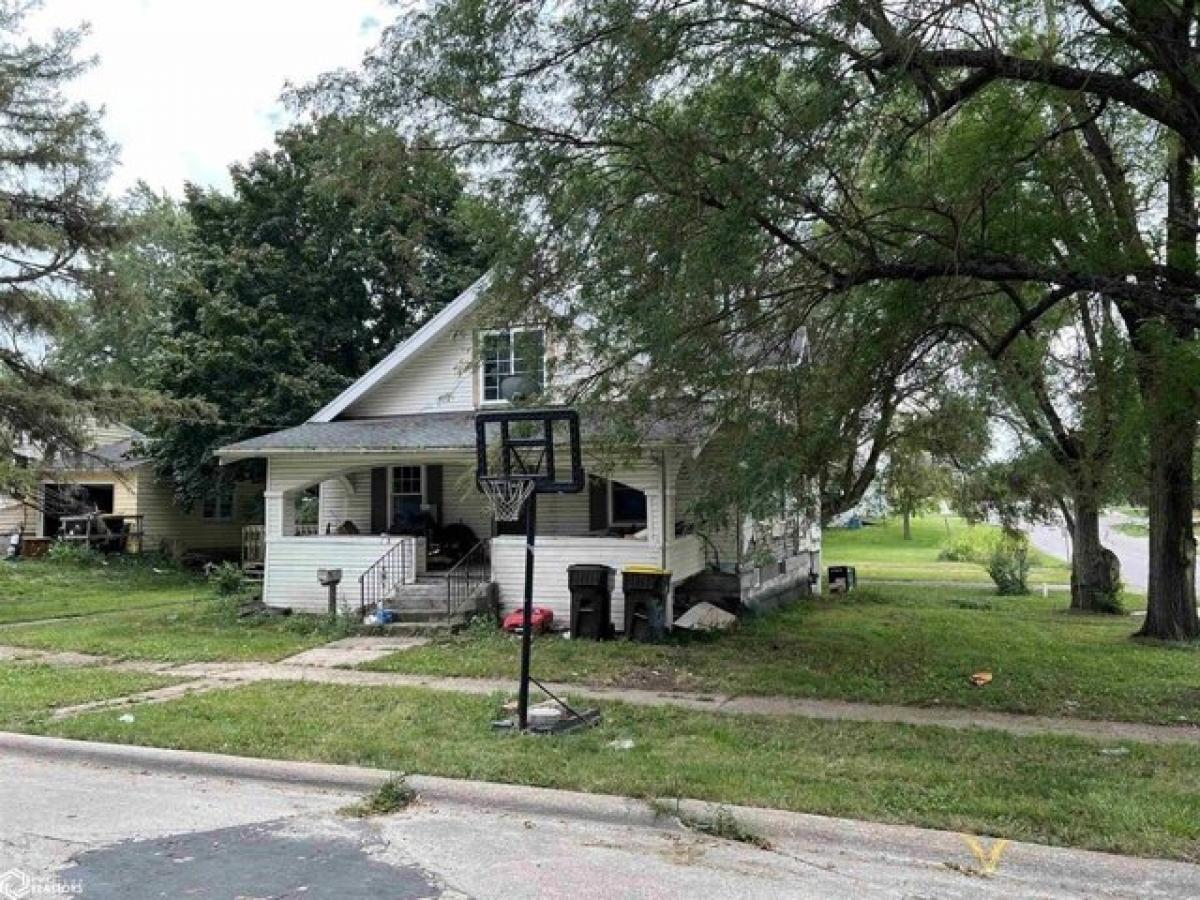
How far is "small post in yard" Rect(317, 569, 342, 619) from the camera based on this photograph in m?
14.7

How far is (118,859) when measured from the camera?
4934 millimetres

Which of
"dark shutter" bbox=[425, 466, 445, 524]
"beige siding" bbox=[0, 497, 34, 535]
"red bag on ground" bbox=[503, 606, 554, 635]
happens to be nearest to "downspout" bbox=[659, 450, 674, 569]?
"red bag on ground" bbox=[503, 606, 554, 635]

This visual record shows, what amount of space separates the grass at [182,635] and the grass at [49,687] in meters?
1.17

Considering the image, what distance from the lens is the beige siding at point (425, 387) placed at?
58.4 feet

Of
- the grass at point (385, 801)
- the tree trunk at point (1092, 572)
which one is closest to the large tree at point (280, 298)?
the tree trunk at point (1092, 572)

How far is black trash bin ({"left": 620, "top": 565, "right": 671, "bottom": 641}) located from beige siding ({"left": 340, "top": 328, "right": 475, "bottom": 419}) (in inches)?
233

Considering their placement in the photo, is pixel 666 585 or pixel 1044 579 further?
pixel 1044 579

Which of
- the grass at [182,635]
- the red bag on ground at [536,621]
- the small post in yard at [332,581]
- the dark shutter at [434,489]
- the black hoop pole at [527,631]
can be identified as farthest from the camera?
the dark shutter at [434,489]

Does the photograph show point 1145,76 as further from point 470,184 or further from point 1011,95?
point 470,184

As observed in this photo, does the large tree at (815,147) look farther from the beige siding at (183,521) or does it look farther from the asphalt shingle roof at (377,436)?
the beige siding at (183,521)

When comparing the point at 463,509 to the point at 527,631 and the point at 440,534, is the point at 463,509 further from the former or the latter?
the point at 527,631

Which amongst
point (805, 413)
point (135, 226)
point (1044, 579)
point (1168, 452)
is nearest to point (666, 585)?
point (805, 413)

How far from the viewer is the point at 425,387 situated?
715 inches

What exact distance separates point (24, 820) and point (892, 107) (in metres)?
8.69
